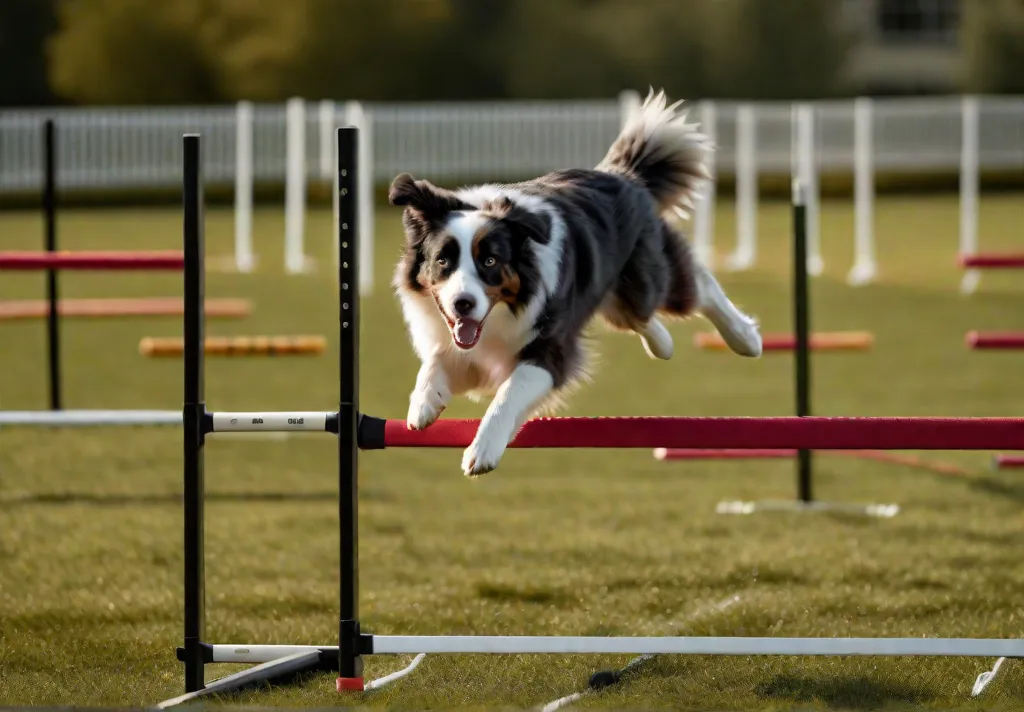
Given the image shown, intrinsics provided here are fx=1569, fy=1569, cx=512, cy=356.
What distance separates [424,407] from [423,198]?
55 centimetres

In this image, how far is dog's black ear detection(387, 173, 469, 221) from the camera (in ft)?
13.5

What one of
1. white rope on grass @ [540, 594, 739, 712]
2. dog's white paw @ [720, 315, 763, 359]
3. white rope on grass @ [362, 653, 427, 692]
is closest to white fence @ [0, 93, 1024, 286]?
dog's white paw @ [720, 315, 763, 359]

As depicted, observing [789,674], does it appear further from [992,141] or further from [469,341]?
[992,141]

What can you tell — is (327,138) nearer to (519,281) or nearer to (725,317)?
(725,317)

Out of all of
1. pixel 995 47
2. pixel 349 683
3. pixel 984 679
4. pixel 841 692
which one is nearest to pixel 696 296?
pixel 841 692

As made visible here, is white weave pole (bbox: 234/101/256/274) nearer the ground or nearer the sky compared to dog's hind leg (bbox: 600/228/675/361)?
nearer the sky

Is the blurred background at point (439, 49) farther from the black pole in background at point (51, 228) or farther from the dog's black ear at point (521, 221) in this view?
the dog's black ear at point (521, 221)

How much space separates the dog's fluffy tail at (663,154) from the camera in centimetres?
521

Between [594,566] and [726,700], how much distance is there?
1.97 m

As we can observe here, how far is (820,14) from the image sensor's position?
38.6m

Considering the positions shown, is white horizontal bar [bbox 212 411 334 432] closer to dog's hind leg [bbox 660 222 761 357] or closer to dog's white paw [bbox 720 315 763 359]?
dog's hind leg [bbox 660 222 761 357]

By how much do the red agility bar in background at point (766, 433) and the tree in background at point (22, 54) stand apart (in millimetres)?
38171

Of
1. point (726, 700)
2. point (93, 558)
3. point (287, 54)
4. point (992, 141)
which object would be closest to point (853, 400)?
point (93, 558)

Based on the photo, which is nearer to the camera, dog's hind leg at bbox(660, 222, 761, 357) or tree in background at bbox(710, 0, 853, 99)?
dog's hind leg at bbox(660, 222, 761, 357)
